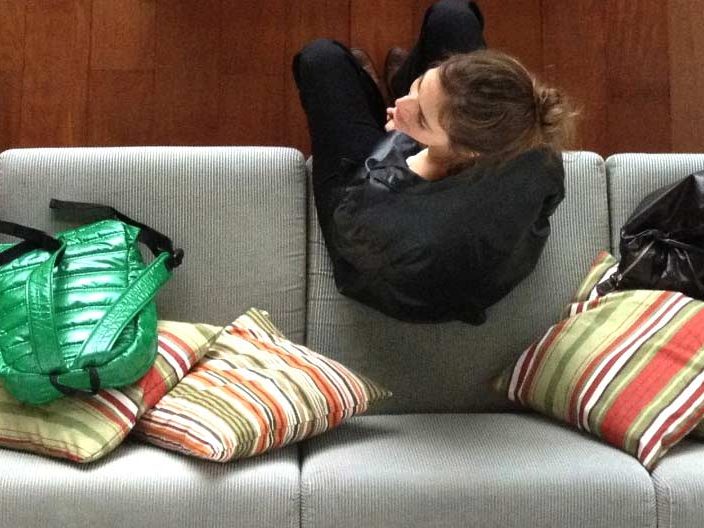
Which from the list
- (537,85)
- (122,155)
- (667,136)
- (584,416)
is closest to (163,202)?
(122,155)

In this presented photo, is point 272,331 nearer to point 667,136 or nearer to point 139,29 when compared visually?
point 139,29

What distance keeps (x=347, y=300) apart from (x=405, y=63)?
0.54 metres

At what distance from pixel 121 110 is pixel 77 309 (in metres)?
0.74

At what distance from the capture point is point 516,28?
6.75ft

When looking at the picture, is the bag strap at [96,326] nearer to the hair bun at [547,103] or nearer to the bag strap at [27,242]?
the bag strap at [27,242]

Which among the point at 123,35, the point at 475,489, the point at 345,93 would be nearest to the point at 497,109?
the point at 345,93

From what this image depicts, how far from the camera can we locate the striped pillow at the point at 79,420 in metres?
1.37

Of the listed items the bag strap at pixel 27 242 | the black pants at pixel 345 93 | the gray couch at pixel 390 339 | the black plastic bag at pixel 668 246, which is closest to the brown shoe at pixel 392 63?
the black pants at pixel 345 93

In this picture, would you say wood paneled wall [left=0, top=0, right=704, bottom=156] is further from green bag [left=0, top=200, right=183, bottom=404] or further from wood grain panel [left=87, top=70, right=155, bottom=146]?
green bag [left=0, top=200, right=183, bottom=404]

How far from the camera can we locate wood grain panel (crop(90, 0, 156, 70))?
2037 millimetres

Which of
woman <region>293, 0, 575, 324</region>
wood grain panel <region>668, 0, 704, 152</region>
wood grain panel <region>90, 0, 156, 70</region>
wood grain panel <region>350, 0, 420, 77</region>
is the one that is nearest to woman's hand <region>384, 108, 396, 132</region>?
woman <region>293, 0, 575, 324</region>

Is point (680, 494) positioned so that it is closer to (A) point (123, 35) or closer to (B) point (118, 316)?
(B) point (118, 316)

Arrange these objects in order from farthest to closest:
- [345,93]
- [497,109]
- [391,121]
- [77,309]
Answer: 1. [345,93]
2. [391,121]
3. [77,309]
4. [497,109]

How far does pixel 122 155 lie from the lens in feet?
5.36
